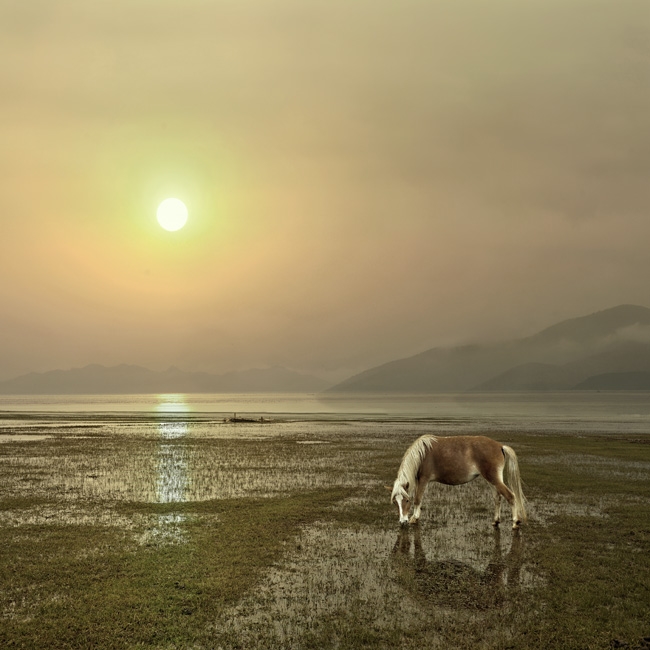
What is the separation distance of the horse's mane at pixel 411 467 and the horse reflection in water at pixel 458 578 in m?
1.86

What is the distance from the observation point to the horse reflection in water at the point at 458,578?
1085 centimetres

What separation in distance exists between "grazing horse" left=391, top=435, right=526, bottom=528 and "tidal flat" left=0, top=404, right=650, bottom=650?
857 mm

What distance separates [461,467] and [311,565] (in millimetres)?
6171

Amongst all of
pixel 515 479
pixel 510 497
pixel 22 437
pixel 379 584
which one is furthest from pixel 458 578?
pixel 22 437

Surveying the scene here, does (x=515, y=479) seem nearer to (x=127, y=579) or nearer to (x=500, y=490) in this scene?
(x=500, y=490)

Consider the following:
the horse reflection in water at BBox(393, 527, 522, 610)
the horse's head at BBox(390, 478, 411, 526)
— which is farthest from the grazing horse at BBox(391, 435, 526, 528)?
the horse reflection in water at BBox(393, 527, 522, 610)

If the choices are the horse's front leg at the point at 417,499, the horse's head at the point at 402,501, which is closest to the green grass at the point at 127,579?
the horse's head at the point at 402,501

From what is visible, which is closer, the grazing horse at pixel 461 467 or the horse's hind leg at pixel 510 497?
the horse's hind leg at pixel 510 497

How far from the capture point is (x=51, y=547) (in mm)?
14461

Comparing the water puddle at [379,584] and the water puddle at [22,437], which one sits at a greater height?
the water puddle at [379,584]

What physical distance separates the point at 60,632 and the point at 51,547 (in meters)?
5.74

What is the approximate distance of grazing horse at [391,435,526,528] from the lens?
54.7 feet

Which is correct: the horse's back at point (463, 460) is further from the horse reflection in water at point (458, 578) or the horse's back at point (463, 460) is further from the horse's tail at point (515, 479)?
the horse reflection in water at point (458, 578)

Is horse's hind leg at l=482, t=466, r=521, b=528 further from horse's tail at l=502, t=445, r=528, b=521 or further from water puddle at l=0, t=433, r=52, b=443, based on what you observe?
water puddle at l=0, t=433, r=52, b=443
